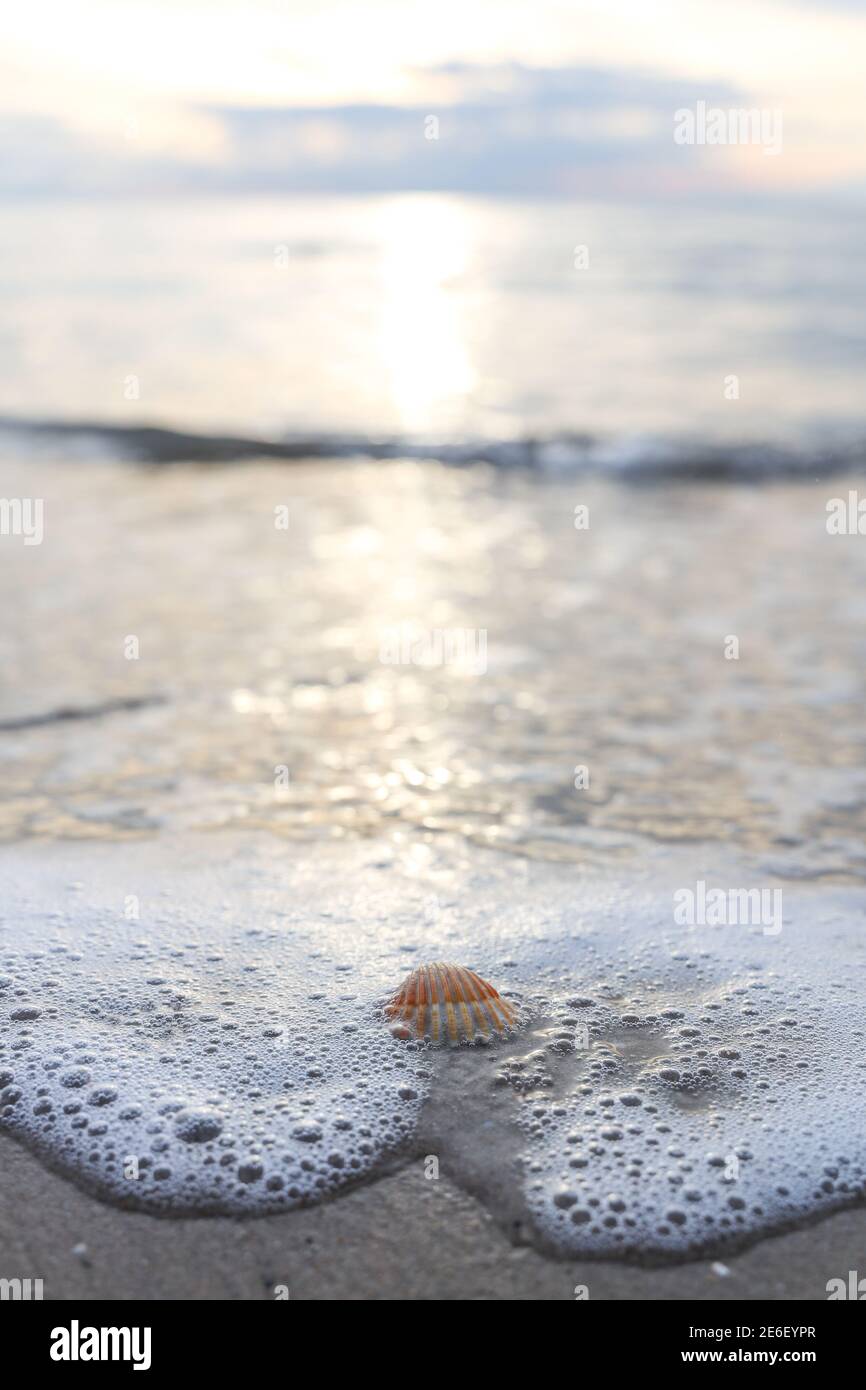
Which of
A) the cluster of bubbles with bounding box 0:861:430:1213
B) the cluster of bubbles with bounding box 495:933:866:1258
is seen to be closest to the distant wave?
the cluster of bubbles with bounding box 495:933:866:1258

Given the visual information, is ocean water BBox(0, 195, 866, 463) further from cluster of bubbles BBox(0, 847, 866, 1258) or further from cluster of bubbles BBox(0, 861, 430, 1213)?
cluster of bubbles BBox(0, 861, 430, 1213)

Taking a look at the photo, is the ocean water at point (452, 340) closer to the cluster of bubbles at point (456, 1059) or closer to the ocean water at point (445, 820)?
the ocean water at point (445, 820)

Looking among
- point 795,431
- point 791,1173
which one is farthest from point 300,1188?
point 795,431

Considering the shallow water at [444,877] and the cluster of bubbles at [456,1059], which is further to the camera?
the shallow water at [444,877]

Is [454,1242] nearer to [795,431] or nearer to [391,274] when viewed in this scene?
[795,431]

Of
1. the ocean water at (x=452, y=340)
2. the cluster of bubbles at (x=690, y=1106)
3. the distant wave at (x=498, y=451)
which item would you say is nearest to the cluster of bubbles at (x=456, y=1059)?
the cluster of bubbles at (x=690, y=1106)

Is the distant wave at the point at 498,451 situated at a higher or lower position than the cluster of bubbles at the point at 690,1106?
higher

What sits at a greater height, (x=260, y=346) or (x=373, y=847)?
(x=260, y=346)
